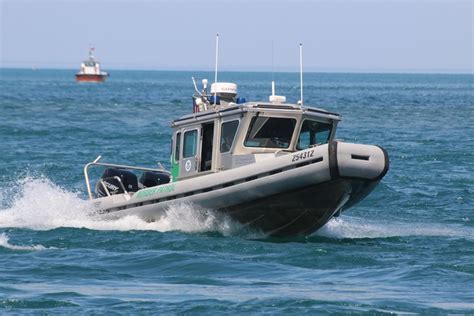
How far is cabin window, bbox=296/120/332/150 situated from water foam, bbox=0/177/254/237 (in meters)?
1.53

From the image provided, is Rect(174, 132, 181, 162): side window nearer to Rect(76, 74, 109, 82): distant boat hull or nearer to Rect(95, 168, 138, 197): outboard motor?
Rect(95, 168, 138, 197): outboard motor

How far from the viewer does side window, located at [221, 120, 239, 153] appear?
16469 millimetres

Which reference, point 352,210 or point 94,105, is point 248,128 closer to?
point 352,210

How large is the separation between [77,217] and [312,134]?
14.2 ft

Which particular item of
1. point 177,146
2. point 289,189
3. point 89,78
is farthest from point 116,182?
point 89,78

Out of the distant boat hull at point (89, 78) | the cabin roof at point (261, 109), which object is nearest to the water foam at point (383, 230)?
the cabin roof at point (261, 109)

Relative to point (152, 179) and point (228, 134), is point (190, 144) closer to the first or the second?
point (228, 134)

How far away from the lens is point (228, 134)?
16.6 metres

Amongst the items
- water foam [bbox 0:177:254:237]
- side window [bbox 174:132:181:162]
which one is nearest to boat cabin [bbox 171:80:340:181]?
side window [bbox 174:132:181:162]

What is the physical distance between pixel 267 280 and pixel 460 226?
6.37 metres

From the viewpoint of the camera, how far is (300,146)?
648 inches

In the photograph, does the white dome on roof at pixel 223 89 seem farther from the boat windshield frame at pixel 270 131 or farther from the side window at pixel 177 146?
the boat windshield frame at pixel 270 131

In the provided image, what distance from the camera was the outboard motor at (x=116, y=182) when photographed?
1852 cm

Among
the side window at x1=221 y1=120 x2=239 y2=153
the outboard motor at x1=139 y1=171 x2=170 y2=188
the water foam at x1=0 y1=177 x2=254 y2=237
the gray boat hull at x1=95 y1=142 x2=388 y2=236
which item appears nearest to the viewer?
the gray boat hull at x1=95 y1=142 x2=388 y2=236
